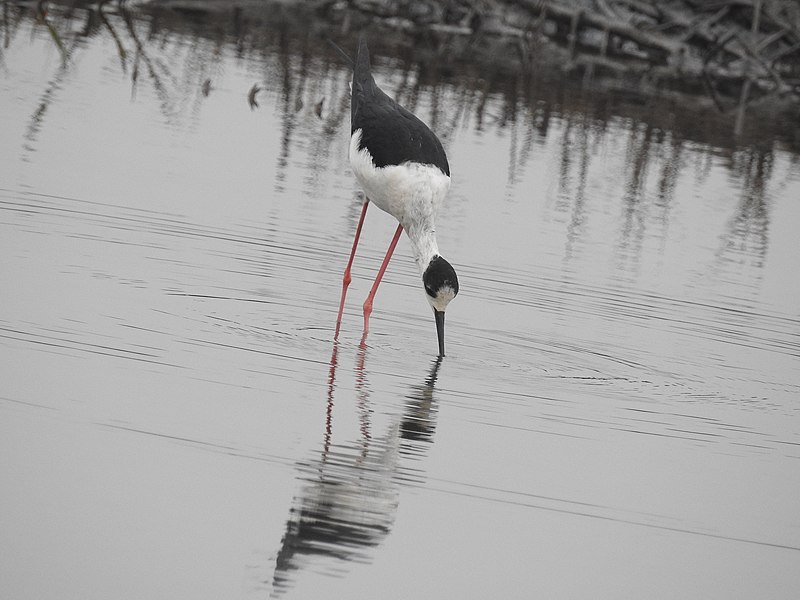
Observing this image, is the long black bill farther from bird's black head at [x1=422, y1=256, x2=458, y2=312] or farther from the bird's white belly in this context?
the bird's white belly

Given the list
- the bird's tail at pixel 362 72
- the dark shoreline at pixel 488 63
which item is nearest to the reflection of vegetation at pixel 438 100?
the dark shoreline at pixel 488 63

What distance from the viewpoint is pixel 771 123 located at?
19.1 metres

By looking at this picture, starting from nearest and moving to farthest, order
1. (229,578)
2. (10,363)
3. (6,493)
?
(229,578), (6,493), (10,363)

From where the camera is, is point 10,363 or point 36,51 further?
point 36,51

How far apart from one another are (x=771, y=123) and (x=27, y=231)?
1245 centimetres

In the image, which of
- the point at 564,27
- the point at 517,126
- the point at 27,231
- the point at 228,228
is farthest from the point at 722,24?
the point at 27,231

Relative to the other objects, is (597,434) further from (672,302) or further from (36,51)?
(36,51)

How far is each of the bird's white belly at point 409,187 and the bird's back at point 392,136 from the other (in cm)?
5

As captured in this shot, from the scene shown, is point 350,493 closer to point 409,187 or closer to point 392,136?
point 409,187

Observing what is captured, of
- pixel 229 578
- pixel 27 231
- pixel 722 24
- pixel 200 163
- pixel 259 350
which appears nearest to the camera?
pixel 229 578

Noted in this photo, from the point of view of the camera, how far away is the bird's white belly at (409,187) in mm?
8711

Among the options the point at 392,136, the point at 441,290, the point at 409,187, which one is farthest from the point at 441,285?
the point at 392,136

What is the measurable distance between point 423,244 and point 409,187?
0.35 m

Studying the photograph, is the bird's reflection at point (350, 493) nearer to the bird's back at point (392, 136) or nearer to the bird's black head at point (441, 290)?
the bird's black head at point (441, 290)
